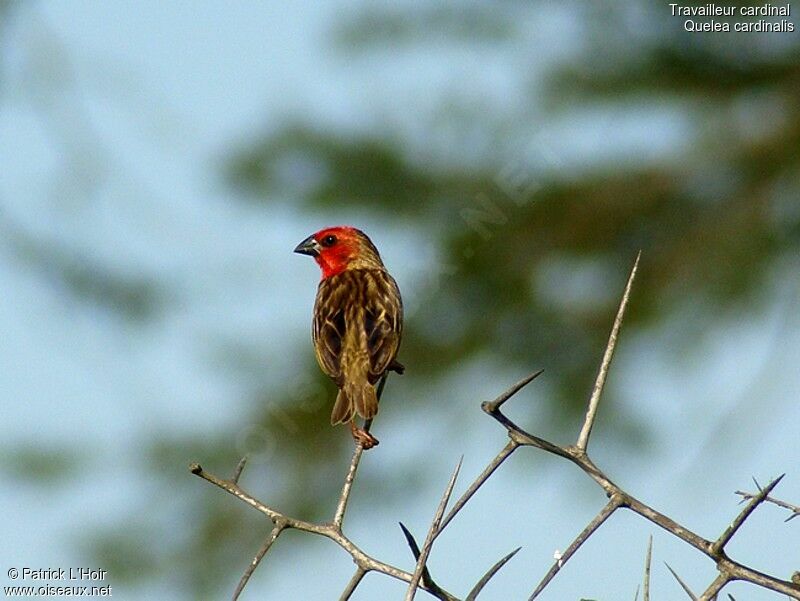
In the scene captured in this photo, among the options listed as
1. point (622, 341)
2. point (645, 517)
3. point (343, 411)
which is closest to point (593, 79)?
point (622, 341)

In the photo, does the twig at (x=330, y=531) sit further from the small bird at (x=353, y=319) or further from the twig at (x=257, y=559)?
the small bird at (x=353, y=319)

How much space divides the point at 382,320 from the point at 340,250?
77 cm

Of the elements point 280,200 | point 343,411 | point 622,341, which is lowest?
point 343,411

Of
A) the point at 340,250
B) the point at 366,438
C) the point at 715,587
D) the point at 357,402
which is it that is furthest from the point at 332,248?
the point at 715,587

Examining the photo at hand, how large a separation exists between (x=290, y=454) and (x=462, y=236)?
1111 millimetres

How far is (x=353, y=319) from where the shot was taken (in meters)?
4.50

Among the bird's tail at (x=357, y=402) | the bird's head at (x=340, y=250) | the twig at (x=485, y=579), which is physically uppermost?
the bird's head at (x=340, y=250)

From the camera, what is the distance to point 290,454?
6.02 meters

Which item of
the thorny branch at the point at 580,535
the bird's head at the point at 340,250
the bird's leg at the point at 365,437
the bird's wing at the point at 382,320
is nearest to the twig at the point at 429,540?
the thorny branch at the point at 580,535

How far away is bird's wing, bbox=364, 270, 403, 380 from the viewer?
4.23 m

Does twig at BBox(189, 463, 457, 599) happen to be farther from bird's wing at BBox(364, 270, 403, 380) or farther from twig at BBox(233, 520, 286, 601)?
bird's wing at BBox(364, 270, 403, 380)

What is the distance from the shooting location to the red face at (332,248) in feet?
17.0

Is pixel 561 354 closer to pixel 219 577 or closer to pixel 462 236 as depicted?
pixel 462 236

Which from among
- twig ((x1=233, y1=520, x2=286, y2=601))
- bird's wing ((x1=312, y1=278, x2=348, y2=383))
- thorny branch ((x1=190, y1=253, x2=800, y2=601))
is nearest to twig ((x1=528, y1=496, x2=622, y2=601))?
thorny branch ((x1=190, y1=253, x2=800, y2=601))
